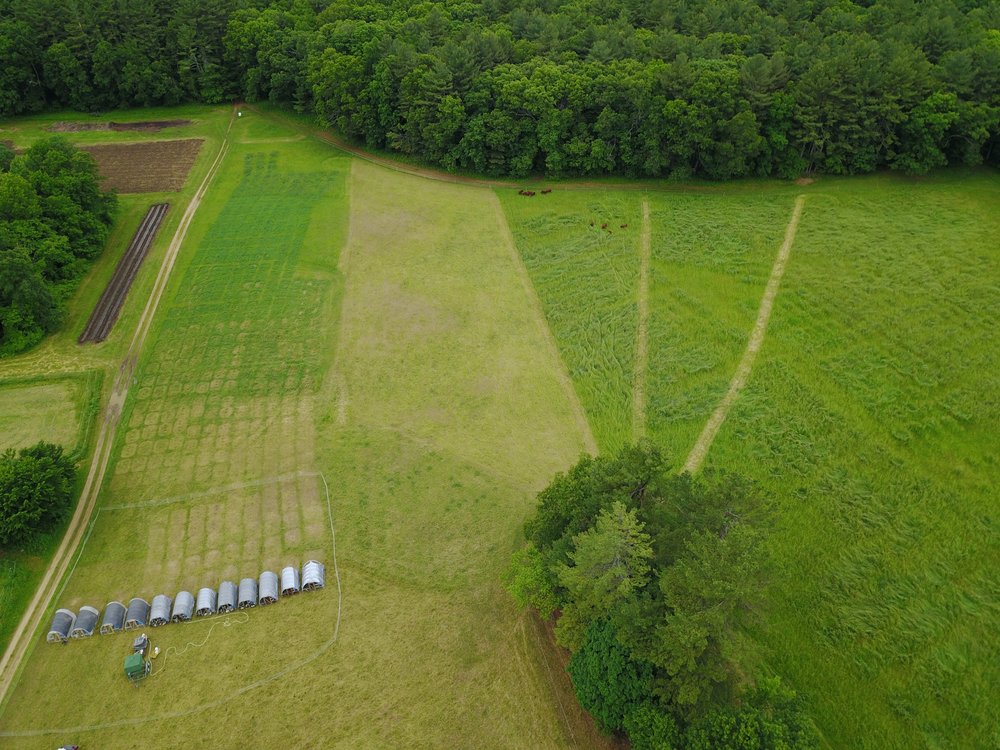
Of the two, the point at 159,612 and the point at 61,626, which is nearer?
the point at 61,626

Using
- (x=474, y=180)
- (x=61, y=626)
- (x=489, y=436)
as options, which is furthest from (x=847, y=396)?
(x=61, y=626)

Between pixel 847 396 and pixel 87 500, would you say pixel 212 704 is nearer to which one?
pixel 87 500

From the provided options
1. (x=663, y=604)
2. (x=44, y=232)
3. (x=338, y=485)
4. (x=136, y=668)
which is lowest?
(x=136, y=668)

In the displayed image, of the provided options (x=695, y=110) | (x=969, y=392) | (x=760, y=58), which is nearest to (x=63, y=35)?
(x=695, y=110)

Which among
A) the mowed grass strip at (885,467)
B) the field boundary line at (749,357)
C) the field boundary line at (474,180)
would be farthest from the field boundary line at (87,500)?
the field boundary line at (749,357)

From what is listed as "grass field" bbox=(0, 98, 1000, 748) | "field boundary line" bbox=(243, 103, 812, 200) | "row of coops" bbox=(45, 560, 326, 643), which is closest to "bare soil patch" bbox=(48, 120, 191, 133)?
"field boundary line" bbox=(243, 103, 812, 200)
